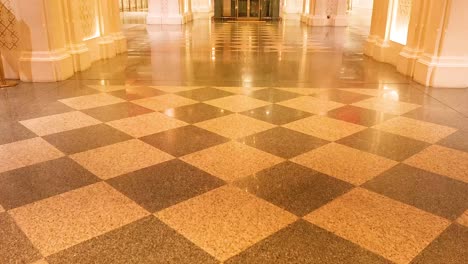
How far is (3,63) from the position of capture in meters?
4.82

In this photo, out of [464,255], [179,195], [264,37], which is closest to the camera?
[464,255]

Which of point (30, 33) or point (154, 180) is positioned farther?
point (30, 33)

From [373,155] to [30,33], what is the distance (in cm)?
405

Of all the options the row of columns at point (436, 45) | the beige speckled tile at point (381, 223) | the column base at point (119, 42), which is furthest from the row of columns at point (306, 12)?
the beige speckled tile at point (381, 223)

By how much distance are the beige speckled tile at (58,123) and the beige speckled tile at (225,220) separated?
1.58 metres

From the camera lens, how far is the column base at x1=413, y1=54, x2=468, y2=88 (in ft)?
15.0

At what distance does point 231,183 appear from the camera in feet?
7.30

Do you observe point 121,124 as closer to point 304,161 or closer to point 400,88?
point 304,161

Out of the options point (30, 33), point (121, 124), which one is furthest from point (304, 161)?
point (30, 33)

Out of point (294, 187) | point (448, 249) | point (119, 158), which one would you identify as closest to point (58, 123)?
point (119, 158)

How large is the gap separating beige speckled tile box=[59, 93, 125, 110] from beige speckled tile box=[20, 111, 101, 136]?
0.26 m

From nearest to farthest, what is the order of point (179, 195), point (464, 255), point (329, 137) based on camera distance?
point (464, 255) < point (179, 195) < point (329, 137)

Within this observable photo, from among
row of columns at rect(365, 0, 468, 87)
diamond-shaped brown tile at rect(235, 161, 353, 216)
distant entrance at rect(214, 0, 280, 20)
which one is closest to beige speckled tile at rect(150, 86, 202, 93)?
diamond-shaped brown tile at rect(235, 161, 353, 216)

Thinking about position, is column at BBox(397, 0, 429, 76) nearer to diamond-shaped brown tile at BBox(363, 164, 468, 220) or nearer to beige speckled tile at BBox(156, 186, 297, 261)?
diamond-shaped brown tile at BBox(363, 164, 468, 220)
